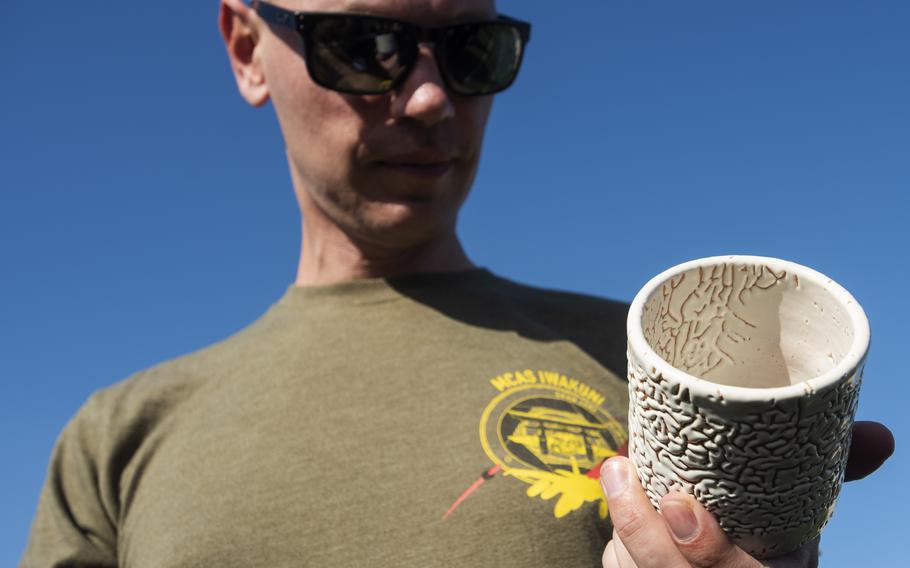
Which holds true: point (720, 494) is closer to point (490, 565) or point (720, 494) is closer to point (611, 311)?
point (490, 565)

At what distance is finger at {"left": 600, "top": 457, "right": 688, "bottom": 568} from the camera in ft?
4.76

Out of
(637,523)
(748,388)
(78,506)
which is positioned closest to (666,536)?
(637,523)

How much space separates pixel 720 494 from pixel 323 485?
117cm

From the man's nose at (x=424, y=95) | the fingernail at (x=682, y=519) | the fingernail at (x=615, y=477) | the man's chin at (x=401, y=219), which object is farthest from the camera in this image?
the man's chin at (x=401, y=219)

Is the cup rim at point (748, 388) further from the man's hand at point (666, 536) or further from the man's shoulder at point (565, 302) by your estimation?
the man's shoulder at point (565, 302)

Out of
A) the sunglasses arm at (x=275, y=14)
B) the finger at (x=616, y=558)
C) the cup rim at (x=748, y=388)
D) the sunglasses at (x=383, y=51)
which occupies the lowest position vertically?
the finger at (x=616, y=558)

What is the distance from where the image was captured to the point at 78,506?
276cm

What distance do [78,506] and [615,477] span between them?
6.25 ft

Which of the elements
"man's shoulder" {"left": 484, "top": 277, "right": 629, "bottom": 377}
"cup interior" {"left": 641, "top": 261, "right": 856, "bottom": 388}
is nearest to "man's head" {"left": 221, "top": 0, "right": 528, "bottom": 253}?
"man's shoulder" {"left": 484, "top": 277, "right": 629, "bottom": 377}

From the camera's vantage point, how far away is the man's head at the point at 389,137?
8.81 ft

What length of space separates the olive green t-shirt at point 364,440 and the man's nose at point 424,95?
1.73ft

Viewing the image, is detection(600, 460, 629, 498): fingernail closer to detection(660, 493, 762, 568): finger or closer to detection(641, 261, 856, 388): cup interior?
detection(660, 493, 762, 568): finger

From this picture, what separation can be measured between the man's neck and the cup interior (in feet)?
4.58

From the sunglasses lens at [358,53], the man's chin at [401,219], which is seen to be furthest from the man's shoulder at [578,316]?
the sunglasses lens at [358,53]
